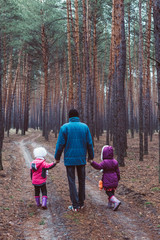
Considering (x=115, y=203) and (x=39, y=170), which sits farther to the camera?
(x=39, y=170)

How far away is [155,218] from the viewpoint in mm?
4570

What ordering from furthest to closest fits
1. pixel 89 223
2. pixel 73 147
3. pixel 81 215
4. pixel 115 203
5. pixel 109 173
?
1. pixel 109 173
2. pixel 115 203
3. pixel 73 147
4. pixel 81 215
5. pixel 89 223

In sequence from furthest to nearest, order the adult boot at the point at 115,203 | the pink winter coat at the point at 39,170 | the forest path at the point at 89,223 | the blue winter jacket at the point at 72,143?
the pink winter coat at the point at 39,170 → the adult boot at the point at 115,203 → the blue winter jacket at the point at 72,143 → the forest path at the point at 89,223

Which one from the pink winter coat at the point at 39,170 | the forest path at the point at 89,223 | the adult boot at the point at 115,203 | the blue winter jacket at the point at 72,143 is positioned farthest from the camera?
the pink winter coat at the point at 39,170

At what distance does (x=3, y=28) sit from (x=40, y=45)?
3.49 m

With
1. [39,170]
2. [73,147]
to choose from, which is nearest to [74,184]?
[73,147]

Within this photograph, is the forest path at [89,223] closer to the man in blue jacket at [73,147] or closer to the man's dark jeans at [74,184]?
the man's dark jeans at [74,184]

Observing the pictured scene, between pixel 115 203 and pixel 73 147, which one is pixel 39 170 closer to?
pixel 73 147

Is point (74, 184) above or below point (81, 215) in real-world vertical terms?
above

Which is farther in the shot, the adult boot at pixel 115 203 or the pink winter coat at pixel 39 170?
the pink winter coat at pixel 39 170

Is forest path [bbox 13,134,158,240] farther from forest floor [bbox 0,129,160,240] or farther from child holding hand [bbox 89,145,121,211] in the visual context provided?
child holding hand [bbox 89,145,121,211]

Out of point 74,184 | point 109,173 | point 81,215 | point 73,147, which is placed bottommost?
point 81,215

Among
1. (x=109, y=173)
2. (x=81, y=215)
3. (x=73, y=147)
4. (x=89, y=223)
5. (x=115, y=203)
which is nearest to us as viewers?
(x=89, y=223)

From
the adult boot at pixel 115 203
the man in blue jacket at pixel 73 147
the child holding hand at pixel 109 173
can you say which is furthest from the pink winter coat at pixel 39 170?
the adult boot at pixel 115 203
